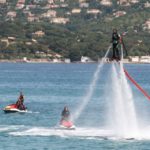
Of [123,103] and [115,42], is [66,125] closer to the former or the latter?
[123,103]

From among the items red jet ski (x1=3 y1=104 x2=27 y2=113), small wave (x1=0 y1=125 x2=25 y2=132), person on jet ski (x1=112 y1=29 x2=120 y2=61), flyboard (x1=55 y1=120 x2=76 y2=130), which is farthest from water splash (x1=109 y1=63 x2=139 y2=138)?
red jet ski (x1=3 y1=104 x2=27 y2=113)

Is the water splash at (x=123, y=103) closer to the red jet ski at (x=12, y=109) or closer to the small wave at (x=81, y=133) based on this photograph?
the small wave at (x=81, y=133)

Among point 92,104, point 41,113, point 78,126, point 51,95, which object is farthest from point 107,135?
point 51,95

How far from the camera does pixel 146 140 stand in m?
68.3

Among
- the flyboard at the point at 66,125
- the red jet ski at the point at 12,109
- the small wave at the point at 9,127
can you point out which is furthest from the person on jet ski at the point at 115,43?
the red jet ski at the point at 12,109

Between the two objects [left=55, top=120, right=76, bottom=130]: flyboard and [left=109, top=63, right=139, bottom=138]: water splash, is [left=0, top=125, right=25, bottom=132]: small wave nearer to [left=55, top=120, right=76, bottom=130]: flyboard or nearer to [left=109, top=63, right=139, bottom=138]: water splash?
[left=55, top=120, right=76, bottom=130]: flyboard

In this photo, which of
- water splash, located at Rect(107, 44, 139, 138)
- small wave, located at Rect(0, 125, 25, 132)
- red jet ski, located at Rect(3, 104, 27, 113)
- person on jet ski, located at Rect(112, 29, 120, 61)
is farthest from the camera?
red jet ski, located at Rect(3, 104, 27, 113)

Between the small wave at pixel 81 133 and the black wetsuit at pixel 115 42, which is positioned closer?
the black wetsuit at pixel 115 42

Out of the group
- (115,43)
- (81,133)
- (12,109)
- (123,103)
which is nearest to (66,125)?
(81,133)

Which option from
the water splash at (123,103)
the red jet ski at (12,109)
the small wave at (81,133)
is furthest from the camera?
the red jet ski at (12,109)

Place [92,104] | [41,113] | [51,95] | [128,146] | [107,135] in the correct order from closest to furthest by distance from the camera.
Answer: [128,146], [107,135], [41,113], [92,104], [51,95]

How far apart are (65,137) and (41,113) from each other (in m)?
28.1

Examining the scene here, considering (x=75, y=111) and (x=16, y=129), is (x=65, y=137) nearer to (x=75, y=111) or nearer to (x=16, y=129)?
(x=16, y=129)

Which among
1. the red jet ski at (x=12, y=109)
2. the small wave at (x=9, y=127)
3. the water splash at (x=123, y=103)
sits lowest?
the red jet ski at (x=12, y=109)
